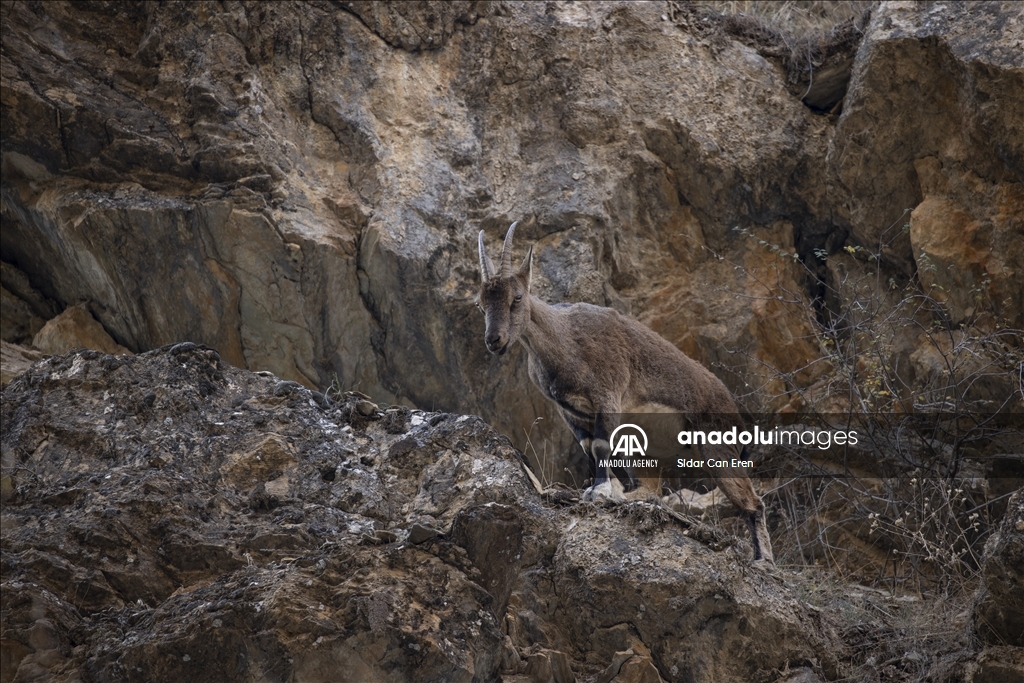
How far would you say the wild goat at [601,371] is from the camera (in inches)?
307

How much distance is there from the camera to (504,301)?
7820mm

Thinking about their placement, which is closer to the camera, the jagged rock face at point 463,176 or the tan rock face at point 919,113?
the tan rock face at point 919,113

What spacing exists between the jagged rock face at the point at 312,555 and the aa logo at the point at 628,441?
1.55m

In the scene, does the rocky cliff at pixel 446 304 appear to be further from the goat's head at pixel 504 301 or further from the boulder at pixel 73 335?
the goat's head at pixel 504 301

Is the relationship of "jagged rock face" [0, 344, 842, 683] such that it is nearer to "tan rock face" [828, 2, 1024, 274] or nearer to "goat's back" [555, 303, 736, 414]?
"goat's back" [555, 303, 736, 414]

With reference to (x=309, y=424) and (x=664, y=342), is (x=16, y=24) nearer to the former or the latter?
(x=309, y=424)

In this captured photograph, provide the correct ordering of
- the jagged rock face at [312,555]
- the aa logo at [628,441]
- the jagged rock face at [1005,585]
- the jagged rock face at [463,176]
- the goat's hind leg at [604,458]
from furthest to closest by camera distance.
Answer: the jagged rock face at [463,176] < the aa logo at [628,441] < the goat's hind leg at [604,458] < the jagged rock face at [1005,585] < the jagged rock face at [312,555]

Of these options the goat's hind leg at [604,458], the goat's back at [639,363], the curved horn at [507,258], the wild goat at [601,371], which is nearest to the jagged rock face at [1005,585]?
the wild goat at [601,371]

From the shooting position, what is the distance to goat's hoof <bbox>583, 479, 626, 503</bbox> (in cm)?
628

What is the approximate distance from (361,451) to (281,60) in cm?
525

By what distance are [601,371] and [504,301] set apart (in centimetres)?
96

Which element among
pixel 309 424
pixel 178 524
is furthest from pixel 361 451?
pixel 178 524

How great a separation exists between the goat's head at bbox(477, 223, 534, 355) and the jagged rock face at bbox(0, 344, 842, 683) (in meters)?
1.83

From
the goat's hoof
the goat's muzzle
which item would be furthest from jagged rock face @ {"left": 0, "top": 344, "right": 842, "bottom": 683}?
the goat's muzzle
